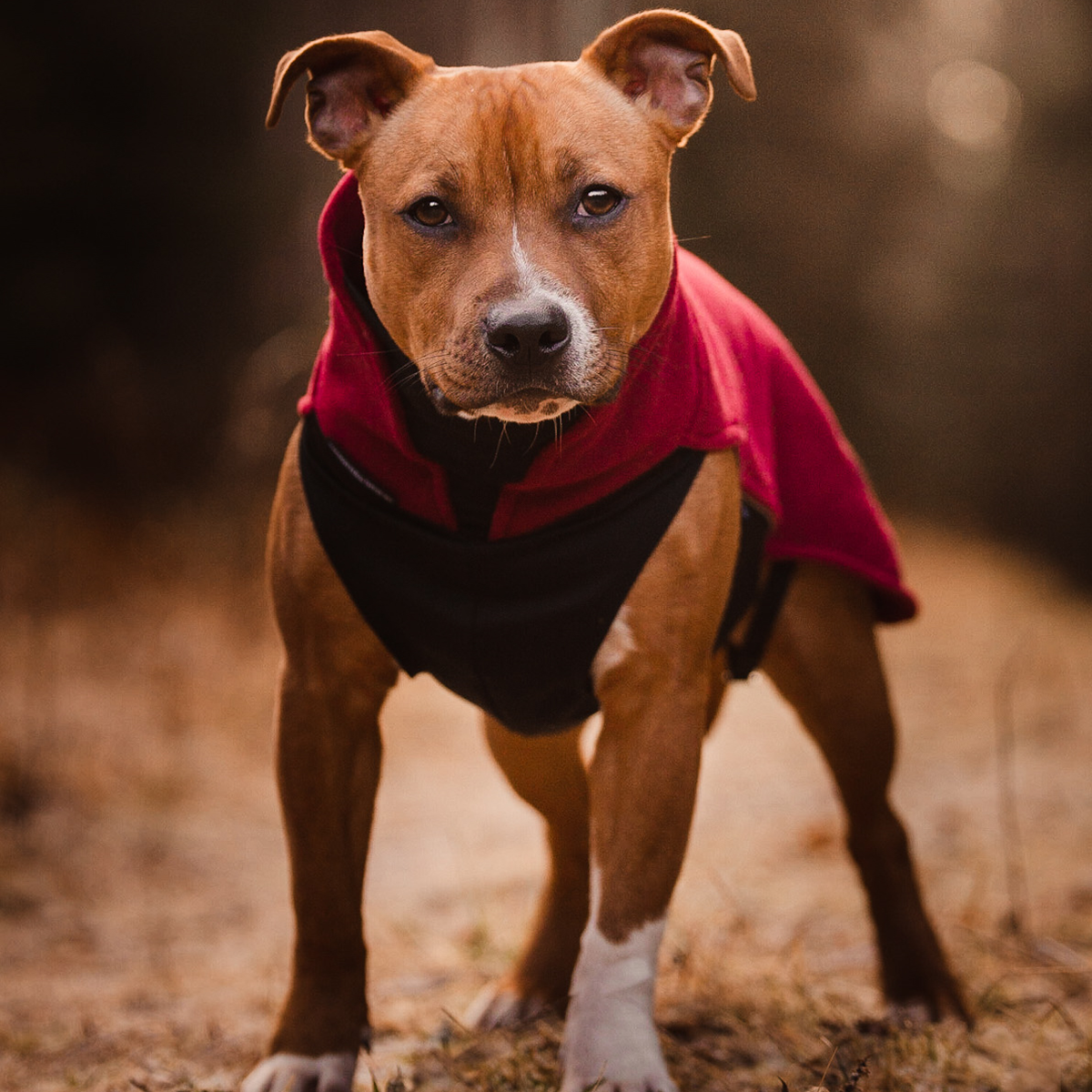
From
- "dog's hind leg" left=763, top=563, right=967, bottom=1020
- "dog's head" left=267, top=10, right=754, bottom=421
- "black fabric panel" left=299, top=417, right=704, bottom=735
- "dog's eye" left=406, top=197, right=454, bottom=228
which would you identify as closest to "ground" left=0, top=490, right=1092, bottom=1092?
"dog's hind leg" left=763, top=563, right=967, bottom=1020

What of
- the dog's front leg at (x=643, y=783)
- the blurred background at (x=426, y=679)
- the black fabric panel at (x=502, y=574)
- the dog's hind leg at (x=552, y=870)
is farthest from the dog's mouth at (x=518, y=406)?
the blurred background at (x=426, y=679)

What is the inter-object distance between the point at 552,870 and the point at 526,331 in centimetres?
161

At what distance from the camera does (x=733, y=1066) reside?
8.55 ft

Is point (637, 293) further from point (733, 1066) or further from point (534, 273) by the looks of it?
point (733, 1066)

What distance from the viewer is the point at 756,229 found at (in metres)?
10.1

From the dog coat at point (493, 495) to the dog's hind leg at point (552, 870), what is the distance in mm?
607

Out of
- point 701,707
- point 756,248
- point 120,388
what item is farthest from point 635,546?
point 756,248

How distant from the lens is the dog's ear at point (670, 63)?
2.40m

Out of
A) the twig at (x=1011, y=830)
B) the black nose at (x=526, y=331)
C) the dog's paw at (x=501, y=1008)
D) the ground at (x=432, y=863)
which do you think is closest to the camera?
the black nose at (x=526, y=331)

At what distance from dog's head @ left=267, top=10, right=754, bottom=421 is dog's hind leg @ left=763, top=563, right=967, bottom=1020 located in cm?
100

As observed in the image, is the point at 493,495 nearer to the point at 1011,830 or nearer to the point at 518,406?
the point at 518,406

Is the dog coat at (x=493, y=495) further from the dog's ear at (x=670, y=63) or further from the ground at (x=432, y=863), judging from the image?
the ground at (x=432, y=863)

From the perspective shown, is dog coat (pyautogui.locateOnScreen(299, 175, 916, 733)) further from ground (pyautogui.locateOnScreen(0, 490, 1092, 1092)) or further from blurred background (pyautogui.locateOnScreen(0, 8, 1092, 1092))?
blurred background (pyautogui.locateOnScreen(0, 8, 1092, 1092))

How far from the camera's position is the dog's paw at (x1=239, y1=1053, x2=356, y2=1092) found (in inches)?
92.4
